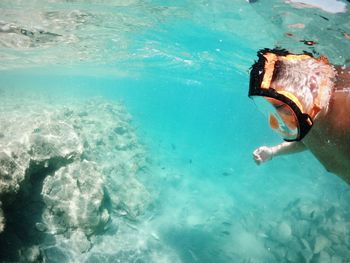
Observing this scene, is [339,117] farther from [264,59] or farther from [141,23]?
[141,23]

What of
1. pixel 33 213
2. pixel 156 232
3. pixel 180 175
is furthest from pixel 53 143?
pixel 180 175

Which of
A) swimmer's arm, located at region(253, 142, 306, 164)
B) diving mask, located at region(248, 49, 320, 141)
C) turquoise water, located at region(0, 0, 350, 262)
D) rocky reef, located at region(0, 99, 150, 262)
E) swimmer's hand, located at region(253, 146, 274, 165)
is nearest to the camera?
diving mask, located at region(248, 49, 320, 141)

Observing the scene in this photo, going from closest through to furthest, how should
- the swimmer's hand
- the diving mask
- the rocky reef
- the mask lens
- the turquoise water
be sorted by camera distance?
1. the diving mask
2. the mask lens
3. the swimmer's hand
4. the rocky reef
5. the turquoise water

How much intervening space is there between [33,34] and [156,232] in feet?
54.9

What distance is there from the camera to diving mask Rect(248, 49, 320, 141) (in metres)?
1.59

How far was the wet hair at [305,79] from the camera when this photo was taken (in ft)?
5.48

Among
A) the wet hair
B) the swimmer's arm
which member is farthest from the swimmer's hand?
the wet hair

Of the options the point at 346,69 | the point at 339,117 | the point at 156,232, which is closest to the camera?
the point at 339,117

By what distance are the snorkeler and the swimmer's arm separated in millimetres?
1137

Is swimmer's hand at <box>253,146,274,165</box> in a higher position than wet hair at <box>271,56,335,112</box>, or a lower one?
lower

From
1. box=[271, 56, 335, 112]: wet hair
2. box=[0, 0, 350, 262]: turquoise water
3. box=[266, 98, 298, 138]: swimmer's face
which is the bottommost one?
box=[0, 0, 350, 262]: turquoise water

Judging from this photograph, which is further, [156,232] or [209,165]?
[209,165]

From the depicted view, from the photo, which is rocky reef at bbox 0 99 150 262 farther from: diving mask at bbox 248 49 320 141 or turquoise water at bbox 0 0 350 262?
diving mask at bbox 248 49 320 141

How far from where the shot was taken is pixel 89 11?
51.6 feet
